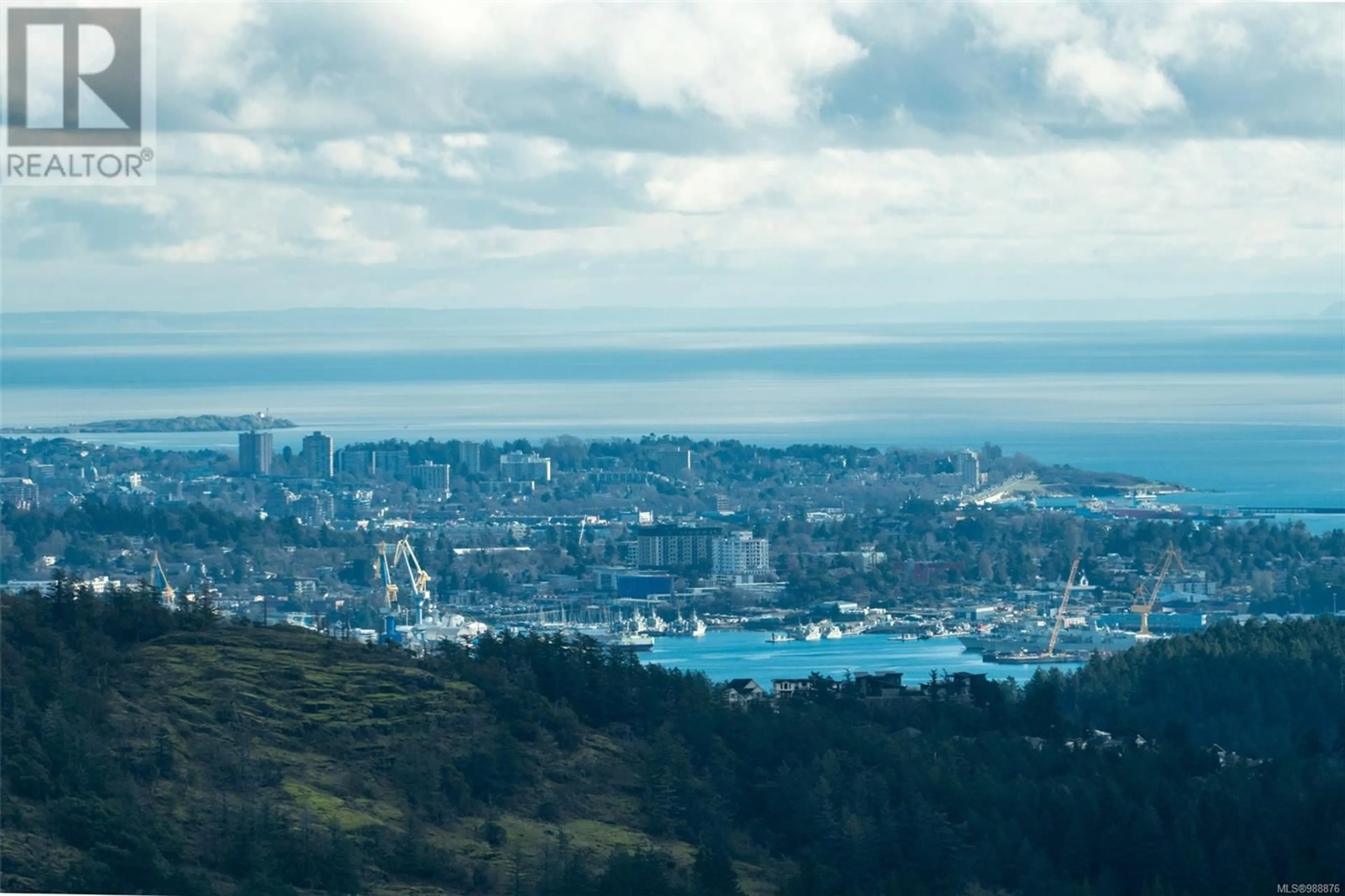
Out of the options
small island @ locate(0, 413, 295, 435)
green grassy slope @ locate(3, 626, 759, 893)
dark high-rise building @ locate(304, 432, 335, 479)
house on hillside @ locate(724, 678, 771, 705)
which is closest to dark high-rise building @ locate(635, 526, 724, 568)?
dark high-rise building @ locate(304, 432, 335, 479)

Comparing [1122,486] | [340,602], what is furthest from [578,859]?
[1122,486]

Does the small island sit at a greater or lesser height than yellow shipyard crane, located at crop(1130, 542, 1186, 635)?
greater

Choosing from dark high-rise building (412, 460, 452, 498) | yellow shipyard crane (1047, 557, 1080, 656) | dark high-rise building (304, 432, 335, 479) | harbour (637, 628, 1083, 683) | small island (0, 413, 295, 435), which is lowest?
harbour (637, 628, 1083, 683)

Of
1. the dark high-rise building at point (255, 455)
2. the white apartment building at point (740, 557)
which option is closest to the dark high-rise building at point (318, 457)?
the dark high-rise building at point (255, 455)

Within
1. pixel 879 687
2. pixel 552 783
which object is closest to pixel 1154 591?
pixel 879 687

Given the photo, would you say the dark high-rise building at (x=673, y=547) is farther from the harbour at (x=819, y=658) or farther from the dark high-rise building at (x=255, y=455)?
the dark high-rise building at (x=255, y=455)

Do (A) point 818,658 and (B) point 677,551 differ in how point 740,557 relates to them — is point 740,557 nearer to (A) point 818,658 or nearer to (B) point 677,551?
(B) point 677,551

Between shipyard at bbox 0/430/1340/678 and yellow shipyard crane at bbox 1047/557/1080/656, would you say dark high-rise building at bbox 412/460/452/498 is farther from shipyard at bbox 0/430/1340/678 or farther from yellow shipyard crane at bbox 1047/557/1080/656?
yellow shipyard crane at bbox 1047/557/1080/656
